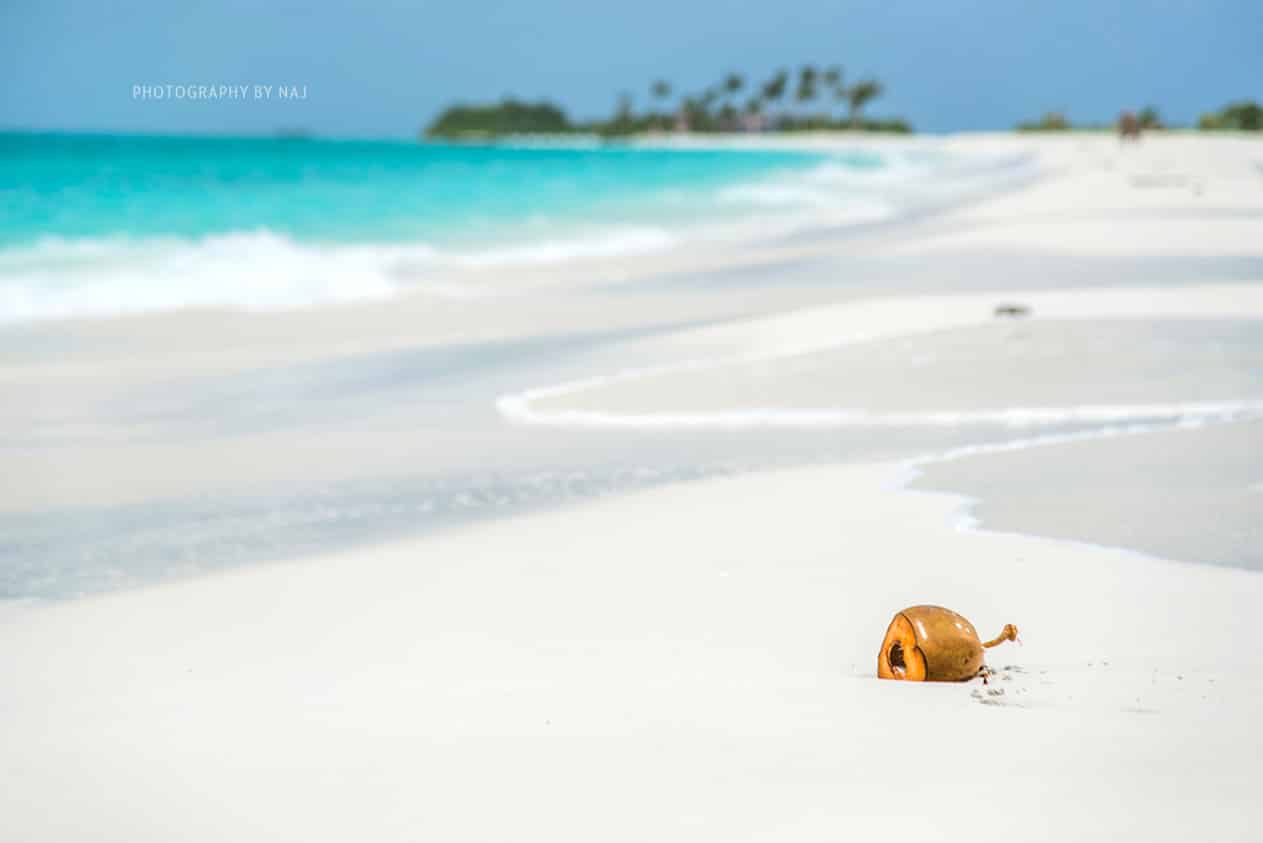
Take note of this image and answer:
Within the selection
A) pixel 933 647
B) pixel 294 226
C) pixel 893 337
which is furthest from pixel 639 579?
pixel 294 226

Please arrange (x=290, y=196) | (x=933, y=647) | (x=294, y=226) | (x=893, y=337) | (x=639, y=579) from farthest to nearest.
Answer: (x=290, y=196), (x=294, y=226), (x=893, y=337), (x=639, y=579), (x=933, y=647)

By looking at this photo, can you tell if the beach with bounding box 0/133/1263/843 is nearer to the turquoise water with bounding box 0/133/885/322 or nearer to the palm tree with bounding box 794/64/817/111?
the turquoise water with bounding box 0/133/885/322

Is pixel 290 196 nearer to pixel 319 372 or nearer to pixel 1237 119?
pixel 319 372

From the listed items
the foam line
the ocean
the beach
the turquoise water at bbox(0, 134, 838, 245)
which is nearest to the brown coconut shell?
the beach

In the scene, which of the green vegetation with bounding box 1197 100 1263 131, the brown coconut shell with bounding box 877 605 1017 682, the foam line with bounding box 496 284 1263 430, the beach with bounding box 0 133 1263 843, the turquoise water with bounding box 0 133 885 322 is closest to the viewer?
the beach with bounding box 0 133 1263 843

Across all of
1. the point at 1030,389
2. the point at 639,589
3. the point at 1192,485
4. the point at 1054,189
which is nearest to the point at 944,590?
the point at 639,589

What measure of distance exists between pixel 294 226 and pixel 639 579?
21.5 m

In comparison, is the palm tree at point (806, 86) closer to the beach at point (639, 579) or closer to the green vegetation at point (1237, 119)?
the green vegetation at point (1237, 119)

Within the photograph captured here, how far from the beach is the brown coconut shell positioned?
7 centimetres

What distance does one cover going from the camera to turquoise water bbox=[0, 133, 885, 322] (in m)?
15.6

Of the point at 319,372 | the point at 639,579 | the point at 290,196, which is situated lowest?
the point at 290,196

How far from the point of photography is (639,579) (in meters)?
4.36

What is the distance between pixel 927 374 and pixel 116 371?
15.9 feet

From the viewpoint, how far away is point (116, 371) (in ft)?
29.7
